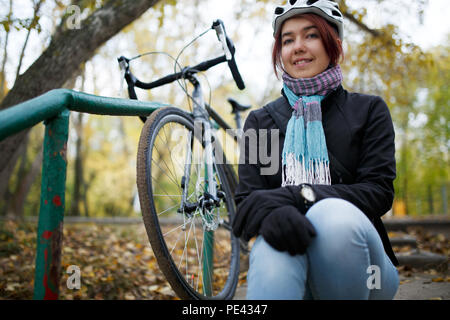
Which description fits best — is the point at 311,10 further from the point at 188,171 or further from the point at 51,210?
the point at 51,210

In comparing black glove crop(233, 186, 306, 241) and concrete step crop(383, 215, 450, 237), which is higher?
black glove crop(233, 186, 306, 241)

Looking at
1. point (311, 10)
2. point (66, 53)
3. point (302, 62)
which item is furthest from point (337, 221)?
point (66, 53)

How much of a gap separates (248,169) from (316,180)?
0.29 m

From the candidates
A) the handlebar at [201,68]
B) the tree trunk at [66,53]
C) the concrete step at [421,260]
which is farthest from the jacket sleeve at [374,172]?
the concrete step at [421,260]

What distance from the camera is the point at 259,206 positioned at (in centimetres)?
128

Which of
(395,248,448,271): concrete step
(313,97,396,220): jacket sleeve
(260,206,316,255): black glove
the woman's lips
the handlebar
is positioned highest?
the handlebar

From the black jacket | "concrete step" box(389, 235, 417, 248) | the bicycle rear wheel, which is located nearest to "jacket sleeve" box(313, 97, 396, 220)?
the black jacket

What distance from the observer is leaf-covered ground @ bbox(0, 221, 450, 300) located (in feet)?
8.96

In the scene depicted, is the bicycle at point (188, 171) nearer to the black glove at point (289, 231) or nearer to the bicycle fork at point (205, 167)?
the bicycle fork at point (205, 167)

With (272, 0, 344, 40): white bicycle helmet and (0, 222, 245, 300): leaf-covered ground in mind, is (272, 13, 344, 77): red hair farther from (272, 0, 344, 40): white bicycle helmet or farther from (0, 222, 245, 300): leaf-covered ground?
(0, 222, 245, 300): leaf-covered ground

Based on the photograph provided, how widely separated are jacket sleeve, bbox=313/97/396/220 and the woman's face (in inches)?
11.8
